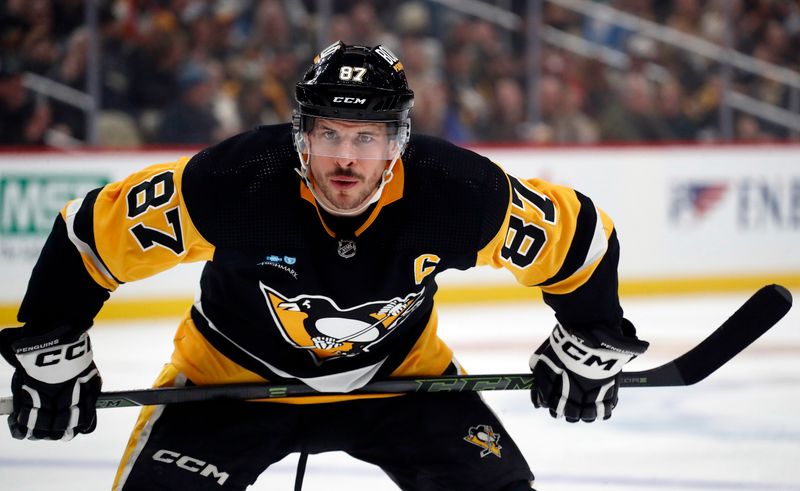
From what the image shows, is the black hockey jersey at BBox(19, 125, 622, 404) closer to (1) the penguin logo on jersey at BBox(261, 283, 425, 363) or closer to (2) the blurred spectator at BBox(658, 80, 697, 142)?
(1) the penguin logo on jersey at BBox(261, 283, 425, 363)

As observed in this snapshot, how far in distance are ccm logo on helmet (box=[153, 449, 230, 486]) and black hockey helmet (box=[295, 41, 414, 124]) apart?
80cm

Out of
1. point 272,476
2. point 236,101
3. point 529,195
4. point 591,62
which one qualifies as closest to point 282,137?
point 529,195

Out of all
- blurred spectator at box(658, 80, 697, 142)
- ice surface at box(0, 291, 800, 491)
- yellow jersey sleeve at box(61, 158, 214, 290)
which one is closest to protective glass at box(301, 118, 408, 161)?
yellow jersey sleeve at box(61, 158, 214, 290)

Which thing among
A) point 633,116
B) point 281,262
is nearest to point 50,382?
point 281,262

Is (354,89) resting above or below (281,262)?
above

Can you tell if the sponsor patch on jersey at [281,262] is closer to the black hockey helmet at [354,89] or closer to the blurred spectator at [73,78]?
the black hockey helmet at [354,89]

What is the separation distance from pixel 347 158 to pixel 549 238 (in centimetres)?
51

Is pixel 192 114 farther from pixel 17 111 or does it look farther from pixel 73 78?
pixel 17 111

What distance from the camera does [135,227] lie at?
2.35 m

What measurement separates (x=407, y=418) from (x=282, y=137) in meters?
0.72

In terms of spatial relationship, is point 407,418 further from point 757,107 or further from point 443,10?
point 757,107

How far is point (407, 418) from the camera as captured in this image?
102 inches

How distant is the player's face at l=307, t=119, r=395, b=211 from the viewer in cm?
232

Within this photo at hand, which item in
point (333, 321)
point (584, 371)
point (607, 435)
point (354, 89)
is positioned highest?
point (354, 89)
